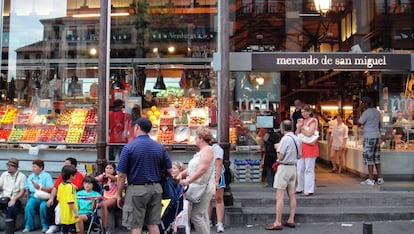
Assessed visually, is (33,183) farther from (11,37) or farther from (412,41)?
(412,41)

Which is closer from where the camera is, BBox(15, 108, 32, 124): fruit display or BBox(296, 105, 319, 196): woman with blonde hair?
BBox(296, 105, 319, 196): woman with blonde hair

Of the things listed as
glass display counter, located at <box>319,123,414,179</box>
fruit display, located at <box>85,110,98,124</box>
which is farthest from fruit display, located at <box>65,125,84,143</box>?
glass display counter, located at <box>319,123,414,179</box>

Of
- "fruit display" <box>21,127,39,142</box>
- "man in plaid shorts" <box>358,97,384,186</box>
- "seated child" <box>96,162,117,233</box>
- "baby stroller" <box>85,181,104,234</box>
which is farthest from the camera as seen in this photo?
"fruit display" <box>21,127,39,142</box>

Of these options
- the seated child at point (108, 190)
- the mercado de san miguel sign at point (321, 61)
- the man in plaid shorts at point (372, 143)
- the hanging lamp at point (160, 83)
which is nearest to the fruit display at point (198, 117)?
the hanging lamp at point (160, 83)

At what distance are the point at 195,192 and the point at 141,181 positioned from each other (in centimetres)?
81

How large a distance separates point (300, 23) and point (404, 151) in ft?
13.3

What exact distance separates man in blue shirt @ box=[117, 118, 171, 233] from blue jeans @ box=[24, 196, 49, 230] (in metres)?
→ 2.80

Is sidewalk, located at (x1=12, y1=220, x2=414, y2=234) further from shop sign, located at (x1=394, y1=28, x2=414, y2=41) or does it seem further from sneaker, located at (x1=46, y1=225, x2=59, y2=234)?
shop sign, located at (x1=394, y1=28, x2=414, y2=41)

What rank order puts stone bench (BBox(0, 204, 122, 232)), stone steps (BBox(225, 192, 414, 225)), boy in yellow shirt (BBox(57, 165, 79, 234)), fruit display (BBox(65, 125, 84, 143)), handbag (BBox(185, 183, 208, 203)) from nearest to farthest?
handbag (BBox(185, 183, 208, 203)) < boy in yellow shirt (BBox(57, 165, 79, 234)) < stone bench (BBox(0, 204, 122, 232)) < stone steps (BBox(225, 192, 414, 225)) < fruit display (BBox(65, 125, 84, 143))

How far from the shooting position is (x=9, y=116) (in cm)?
1214

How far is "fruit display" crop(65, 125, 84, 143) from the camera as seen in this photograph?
36.6ft

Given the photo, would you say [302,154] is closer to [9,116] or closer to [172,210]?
[172,210]

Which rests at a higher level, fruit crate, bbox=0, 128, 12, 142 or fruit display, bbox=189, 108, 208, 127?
fruit display, bbox=189, 108, 208, 127

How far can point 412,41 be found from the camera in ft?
38.1
